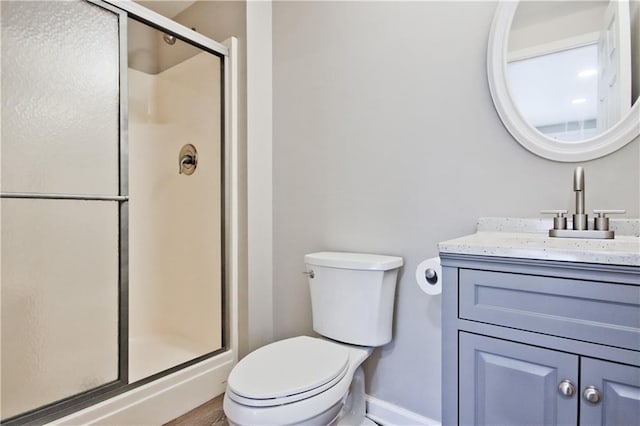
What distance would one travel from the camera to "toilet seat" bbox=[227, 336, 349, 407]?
98cm

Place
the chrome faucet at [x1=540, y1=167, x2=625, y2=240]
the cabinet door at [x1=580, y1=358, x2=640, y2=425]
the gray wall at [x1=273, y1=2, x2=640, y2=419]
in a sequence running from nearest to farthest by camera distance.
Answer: the cabinet door at [x1=580, y1=358, x2=640, y2=425], the chrome faucet at [x1=540, y1=167, x2=625, y2=240], the gray wall at [x1=273, y1=2, x2=640, y2=419]

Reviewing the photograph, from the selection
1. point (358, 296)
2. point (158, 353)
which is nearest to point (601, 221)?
point (358, 296)

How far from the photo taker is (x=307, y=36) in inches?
68.4

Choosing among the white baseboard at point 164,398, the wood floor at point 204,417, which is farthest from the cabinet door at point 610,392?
the white baseboard at point 164,398

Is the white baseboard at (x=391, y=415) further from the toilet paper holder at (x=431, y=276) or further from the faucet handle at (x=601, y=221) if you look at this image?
the faucet handle at (x=601, y=221)

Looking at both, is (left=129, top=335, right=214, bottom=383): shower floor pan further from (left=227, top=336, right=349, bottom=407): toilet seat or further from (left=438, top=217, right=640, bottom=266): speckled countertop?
(left=438, top=217, right=640, bottom=266): speckled countertop

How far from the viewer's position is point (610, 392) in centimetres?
66

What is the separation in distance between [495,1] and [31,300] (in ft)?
7.34

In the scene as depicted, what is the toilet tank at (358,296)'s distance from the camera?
1329 millimetres

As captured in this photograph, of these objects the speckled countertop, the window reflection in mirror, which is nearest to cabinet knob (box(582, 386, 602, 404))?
the speckled countertop

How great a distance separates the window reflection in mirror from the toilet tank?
74 cm

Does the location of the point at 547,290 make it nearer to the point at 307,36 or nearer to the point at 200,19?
the point at 307,36

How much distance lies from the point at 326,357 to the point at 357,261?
0.37m

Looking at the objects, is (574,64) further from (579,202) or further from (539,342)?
(539,342)
